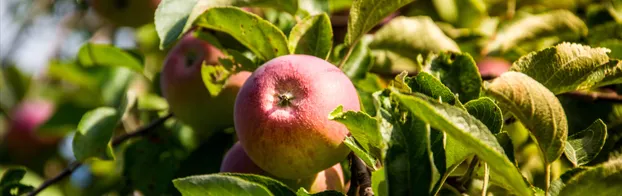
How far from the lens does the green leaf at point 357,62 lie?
1164 millimetres

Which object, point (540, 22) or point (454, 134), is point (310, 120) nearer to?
point (454, 134)

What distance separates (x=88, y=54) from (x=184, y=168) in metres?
0.30

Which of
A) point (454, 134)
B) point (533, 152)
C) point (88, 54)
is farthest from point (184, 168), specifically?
point (454, 134)

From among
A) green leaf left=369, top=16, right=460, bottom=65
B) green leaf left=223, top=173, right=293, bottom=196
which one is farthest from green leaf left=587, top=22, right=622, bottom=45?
green leaf left=223, top=173, right=293, bottom=196

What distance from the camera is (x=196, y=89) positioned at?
1.20 meters

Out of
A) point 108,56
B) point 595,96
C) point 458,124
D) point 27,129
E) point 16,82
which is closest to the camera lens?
point 458,124

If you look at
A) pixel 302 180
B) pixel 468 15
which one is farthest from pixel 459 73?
pixel 468 15

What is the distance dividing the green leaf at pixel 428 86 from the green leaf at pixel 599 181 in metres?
0.15

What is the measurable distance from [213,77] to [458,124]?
20.9 inches

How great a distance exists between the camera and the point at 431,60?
1034mm

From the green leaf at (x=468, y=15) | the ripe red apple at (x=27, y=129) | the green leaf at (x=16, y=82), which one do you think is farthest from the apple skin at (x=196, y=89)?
the green leaf at (x=16, y=82)

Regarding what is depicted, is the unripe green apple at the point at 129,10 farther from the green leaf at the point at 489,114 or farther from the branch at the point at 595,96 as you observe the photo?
the green leaf at the point at 489,114

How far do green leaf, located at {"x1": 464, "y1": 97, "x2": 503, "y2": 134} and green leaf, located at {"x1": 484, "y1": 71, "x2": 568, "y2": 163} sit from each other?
0.13 feet

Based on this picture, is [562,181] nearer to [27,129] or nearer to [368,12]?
[368,12]
